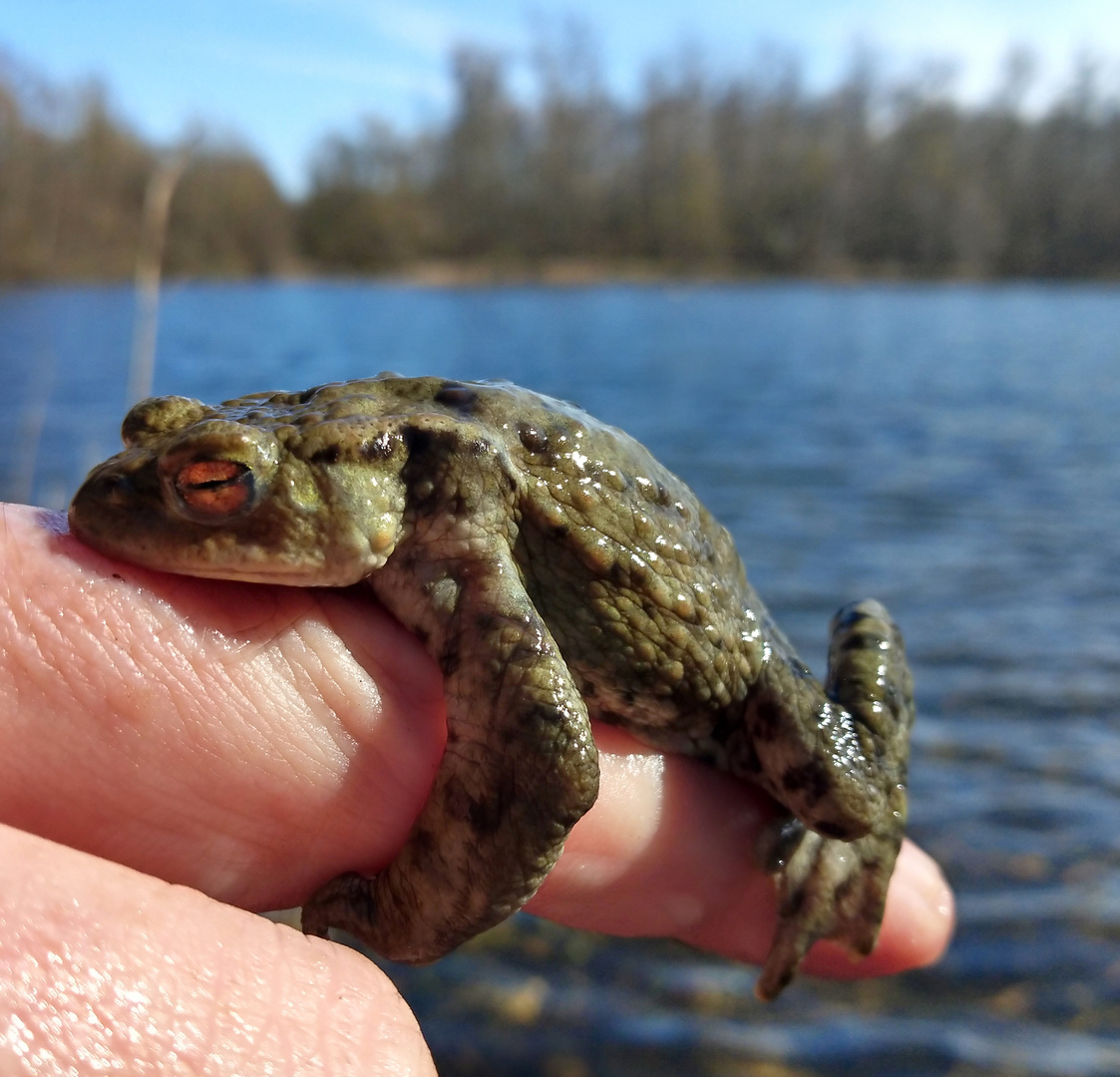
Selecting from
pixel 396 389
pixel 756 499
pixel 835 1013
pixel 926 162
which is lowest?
pixel 835 1013

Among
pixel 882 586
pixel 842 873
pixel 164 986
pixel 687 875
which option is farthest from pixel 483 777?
pixel 882 586

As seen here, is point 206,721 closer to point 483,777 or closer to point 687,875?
point 483,777

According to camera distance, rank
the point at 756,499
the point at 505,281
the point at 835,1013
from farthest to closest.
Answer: the point at 505,281
the point at 756,499
the point at 835,1013

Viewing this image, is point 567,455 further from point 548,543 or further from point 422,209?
point 422,209


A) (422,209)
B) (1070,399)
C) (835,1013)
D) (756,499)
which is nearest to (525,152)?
(422,209)

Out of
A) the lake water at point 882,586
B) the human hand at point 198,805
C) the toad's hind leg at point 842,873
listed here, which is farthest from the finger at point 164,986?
the lake water at point 882,586

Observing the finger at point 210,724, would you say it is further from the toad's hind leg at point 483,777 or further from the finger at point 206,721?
the toad's hind leg at point 483,777

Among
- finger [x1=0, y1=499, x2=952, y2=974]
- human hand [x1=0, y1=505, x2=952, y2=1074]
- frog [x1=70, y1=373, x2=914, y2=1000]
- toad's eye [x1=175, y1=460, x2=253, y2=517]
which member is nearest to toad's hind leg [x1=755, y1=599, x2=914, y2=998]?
frog [x1=70, y1=373, x2=914, y2=1000]
